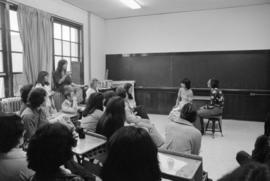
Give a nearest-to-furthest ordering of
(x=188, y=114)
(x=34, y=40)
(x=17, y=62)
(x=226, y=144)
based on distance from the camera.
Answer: (x=188, y=114)
(x=226, y=144)
(x=17, y=62)
(x=34, y=40)

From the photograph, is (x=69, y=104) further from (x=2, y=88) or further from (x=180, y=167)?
(x=180, y=167)

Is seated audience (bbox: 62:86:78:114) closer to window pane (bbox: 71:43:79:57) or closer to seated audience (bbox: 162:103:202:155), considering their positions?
seated audience (bbox: 162:103:202:155)

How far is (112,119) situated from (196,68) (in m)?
4.59

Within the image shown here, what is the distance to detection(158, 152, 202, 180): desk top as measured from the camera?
1592 mm

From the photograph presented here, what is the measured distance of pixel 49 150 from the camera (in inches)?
45.3

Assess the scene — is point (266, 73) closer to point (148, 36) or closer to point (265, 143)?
point (148, 36)

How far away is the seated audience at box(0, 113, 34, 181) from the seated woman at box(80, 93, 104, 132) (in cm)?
127

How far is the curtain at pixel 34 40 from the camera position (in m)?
4.39

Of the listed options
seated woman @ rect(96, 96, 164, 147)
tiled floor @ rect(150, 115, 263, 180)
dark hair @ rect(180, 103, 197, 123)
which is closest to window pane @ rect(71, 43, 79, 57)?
tiled floor @ rect(150, 115, 263, 180)

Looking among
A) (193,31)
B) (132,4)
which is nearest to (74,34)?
(132,4)

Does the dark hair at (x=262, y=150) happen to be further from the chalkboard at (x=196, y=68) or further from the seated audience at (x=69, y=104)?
the chalkboard at (x=196, y=68)

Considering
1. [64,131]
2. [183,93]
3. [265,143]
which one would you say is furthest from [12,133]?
[183,93]

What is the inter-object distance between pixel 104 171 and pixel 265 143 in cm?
138

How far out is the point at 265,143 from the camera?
176 cm
